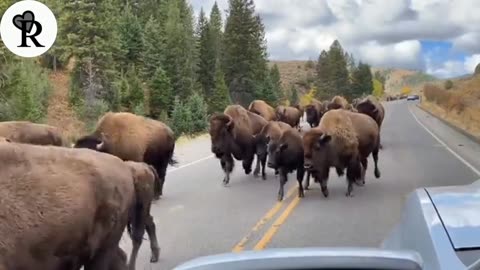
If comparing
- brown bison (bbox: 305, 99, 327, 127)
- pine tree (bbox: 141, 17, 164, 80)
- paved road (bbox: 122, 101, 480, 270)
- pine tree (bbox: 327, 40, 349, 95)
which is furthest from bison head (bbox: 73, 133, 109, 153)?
pine tree (bbox: 327, 40, 349, 95)

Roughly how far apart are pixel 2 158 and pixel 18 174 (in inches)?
6.0

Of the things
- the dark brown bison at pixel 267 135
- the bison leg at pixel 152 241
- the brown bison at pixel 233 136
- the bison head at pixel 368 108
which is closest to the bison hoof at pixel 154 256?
the bison leg at pixel 152 241

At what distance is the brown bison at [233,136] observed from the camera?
1644 centimetres

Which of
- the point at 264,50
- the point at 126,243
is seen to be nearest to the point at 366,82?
the point at 264,50

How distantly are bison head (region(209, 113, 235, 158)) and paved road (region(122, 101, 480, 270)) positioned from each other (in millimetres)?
703

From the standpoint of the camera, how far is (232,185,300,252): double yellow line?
30.2 ft

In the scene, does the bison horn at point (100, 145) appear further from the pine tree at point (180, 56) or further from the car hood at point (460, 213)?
the pine tree at point (180, 56)

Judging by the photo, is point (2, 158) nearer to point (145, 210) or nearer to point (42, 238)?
point (42, 238)

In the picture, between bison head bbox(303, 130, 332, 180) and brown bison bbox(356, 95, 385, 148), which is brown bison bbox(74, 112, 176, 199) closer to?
bison head bbox(303, 130, 332, 180)

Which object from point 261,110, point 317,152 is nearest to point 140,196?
point 317,152

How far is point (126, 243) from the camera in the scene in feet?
26.9

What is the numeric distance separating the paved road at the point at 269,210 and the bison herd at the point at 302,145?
0.41m

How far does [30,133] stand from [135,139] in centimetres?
247

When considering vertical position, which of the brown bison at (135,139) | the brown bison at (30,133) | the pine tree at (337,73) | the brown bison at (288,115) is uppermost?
the brown bison at (30,133)
